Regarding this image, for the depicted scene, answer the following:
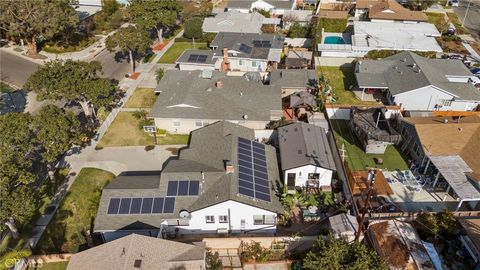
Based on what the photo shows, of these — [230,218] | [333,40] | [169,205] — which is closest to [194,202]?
[169,205]

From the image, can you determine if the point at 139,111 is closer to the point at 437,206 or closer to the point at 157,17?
the point at 157,17

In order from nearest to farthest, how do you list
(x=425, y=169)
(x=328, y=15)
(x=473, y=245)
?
(x=473, y=245), (x=425, y=169), (x=328, y=15)

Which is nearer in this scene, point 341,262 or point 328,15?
point 341,262

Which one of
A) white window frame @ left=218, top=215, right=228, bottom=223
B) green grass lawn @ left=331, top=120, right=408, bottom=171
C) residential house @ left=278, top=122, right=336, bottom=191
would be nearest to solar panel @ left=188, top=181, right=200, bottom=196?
white window frame @ left=218, top=215, right=228, bottom=223

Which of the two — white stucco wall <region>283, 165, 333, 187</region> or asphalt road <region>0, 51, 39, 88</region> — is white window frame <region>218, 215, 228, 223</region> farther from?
asphalt road <region>0, 51, 39, 88</region>

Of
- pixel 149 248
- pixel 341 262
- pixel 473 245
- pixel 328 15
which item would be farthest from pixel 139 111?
pixel 328 15
